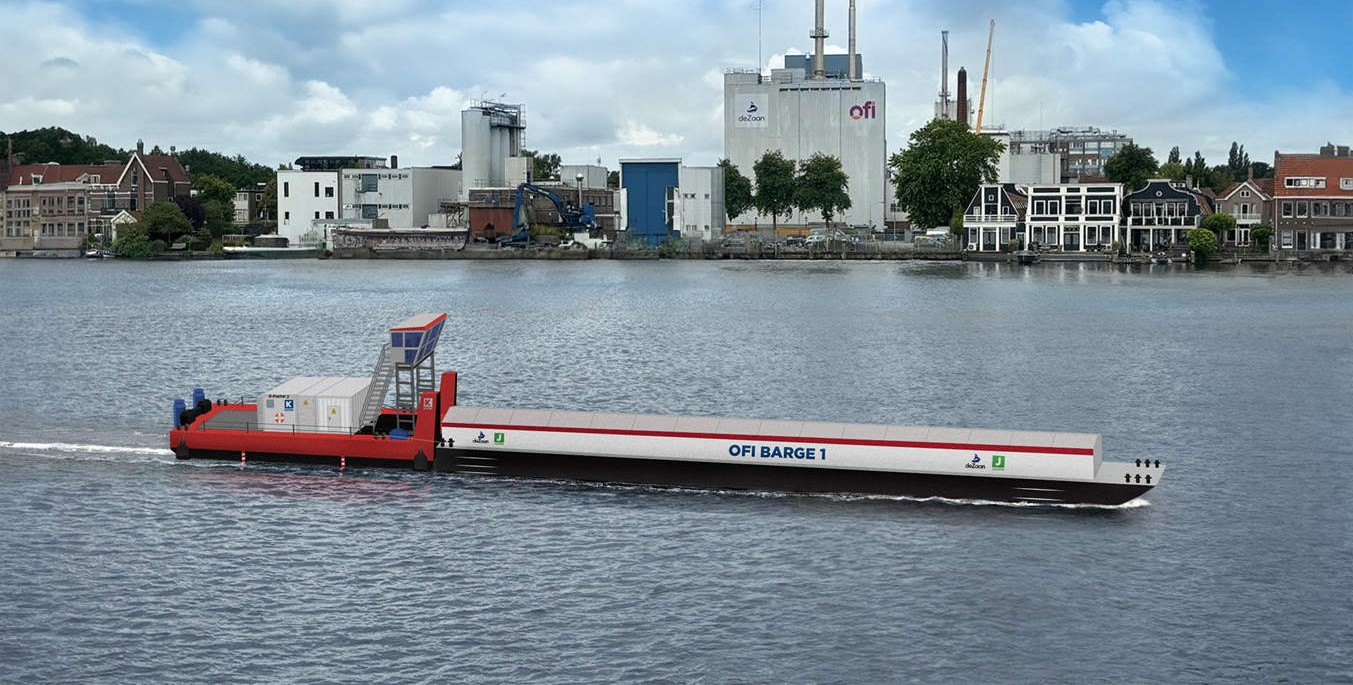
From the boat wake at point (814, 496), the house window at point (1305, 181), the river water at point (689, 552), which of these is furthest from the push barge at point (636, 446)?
the house window at point (1305, 181)

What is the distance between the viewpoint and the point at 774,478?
146 ft

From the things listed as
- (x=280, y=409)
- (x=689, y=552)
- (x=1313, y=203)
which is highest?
(x=1313, y=203)

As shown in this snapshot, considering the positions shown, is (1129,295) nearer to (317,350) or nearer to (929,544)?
(317,350)

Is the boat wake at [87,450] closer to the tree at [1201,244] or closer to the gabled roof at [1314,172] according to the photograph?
the tree at [1201,244]

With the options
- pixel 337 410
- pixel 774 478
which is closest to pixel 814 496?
pixel 774 478

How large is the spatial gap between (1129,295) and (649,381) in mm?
77684

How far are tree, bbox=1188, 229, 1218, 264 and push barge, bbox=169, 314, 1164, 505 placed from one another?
529ft

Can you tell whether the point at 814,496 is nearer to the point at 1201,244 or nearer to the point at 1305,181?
the point at 1201,244

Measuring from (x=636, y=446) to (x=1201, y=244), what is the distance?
166810 mm

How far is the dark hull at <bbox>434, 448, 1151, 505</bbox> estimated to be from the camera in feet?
139

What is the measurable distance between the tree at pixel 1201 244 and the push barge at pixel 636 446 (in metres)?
161

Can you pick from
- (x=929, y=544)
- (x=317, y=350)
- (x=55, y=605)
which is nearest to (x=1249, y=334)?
(x=317, y=350)

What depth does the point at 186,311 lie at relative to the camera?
4783 inches

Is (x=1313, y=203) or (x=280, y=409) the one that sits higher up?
(x=1313, y=203)
